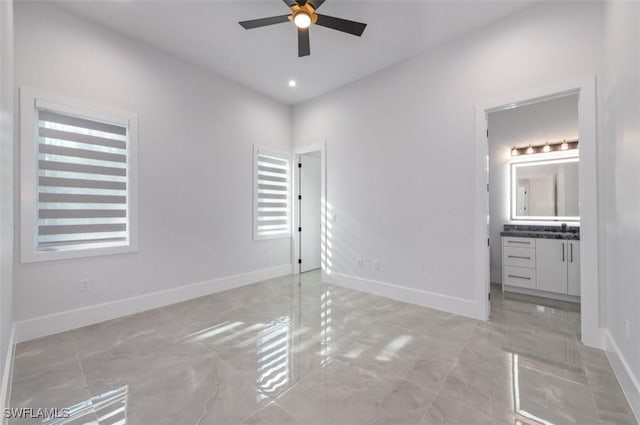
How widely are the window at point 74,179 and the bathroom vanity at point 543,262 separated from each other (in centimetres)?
511

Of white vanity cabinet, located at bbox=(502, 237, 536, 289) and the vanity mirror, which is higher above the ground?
the vanity mirror

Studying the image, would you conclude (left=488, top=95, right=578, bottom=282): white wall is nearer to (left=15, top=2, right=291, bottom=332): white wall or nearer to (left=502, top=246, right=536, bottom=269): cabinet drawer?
(left=502, top=246, right=536, bottom=269): cabinet drawer

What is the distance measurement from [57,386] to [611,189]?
4489 millimetres

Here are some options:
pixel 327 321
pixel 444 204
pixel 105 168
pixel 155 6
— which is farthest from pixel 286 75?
pixel 327 321

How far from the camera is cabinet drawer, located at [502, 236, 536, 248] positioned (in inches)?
147

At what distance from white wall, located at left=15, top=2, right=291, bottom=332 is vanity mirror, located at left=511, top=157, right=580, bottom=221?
4.14 meters

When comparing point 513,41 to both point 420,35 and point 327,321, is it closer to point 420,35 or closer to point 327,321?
point 420,35

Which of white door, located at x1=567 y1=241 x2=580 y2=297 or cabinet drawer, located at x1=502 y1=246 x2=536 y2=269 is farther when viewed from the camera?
cabinet drawer, located at x1=502 y1=246 x2=536 y2=269

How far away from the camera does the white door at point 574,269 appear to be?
3.41m

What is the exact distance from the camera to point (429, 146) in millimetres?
3393

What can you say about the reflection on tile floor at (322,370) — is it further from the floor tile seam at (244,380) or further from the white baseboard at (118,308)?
the white baseboard at (118,308)

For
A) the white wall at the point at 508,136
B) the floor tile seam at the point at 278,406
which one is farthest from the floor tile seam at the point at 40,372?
the white wall at the point at 508,136

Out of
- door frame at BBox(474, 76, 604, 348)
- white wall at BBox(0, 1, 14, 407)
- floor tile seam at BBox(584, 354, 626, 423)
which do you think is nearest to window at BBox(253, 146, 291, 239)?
white wall at BBox(0, 1, 14, 407)

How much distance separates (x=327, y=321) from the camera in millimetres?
2945
